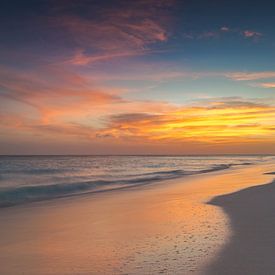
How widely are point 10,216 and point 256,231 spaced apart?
8526 mm

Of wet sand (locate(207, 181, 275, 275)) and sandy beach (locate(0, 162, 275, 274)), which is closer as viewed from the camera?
wet sand (locate(207, 181, 275, 275))

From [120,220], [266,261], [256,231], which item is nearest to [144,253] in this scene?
[266,261]

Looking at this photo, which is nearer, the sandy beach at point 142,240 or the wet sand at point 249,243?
the wet sand at point 249,243

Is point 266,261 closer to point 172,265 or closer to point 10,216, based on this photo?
point 172,265

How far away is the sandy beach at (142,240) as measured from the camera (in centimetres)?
696

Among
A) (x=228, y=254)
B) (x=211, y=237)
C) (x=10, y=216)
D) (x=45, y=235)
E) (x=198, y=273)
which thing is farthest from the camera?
(x=10, y=216)

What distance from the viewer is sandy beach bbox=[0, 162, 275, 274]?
6.96m

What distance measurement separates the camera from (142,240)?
9.01m

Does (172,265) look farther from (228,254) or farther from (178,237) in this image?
(178,237)

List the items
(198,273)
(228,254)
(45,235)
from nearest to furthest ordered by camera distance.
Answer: (198,273), (228,254), (45,235)

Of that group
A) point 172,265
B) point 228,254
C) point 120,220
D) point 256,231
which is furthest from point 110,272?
point 120,220

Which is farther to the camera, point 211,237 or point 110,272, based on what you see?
point 211,237

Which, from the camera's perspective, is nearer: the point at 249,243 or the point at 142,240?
the point at 249,243

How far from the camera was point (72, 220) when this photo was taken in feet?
40.3
